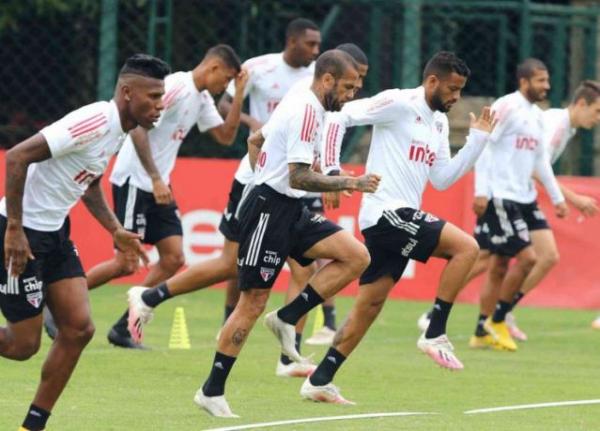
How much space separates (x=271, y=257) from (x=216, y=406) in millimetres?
929

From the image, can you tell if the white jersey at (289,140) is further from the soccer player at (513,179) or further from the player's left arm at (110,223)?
the soccer player at (513,179)

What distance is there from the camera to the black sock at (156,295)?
12.4m

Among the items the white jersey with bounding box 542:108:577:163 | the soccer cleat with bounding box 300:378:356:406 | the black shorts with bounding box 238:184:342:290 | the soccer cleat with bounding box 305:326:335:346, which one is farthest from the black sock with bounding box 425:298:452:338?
the white jersey with bounding box 542:108:577:163

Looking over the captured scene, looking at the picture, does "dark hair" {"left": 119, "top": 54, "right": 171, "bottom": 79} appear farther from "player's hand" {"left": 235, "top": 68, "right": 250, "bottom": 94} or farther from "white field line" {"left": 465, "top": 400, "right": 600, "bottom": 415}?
"player's hand" {"left": 235, "top": 68, "right": 250, "bottom": 94}

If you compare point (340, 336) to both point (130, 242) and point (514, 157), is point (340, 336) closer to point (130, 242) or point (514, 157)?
point (130, 242)

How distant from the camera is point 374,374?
39.2 ft

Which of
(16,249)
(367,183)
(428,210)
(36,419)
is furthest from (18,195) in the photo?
(428,210)

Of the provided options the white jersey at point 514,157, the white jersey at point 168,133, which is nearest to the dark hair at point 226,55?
the white jersey at point 168,133

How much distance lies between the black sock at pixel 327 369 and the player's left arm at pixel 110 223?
1708mm

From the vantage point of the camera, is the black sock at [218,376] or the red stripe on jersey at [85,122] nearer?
the red stripe on jersey at [85,122]

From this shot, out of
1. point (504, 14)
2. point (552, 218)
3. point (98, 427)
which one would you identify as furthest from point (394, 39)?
point (98, 427)

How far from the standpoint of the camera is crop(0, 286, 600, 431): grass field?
951 centimetres

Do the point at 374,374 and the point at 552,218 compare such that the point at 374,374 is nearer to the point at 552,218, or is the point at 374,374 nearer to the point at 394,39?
the point at 552,218

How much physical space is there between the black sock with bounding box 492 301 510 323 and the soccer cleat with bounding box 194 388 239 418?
5.03m
